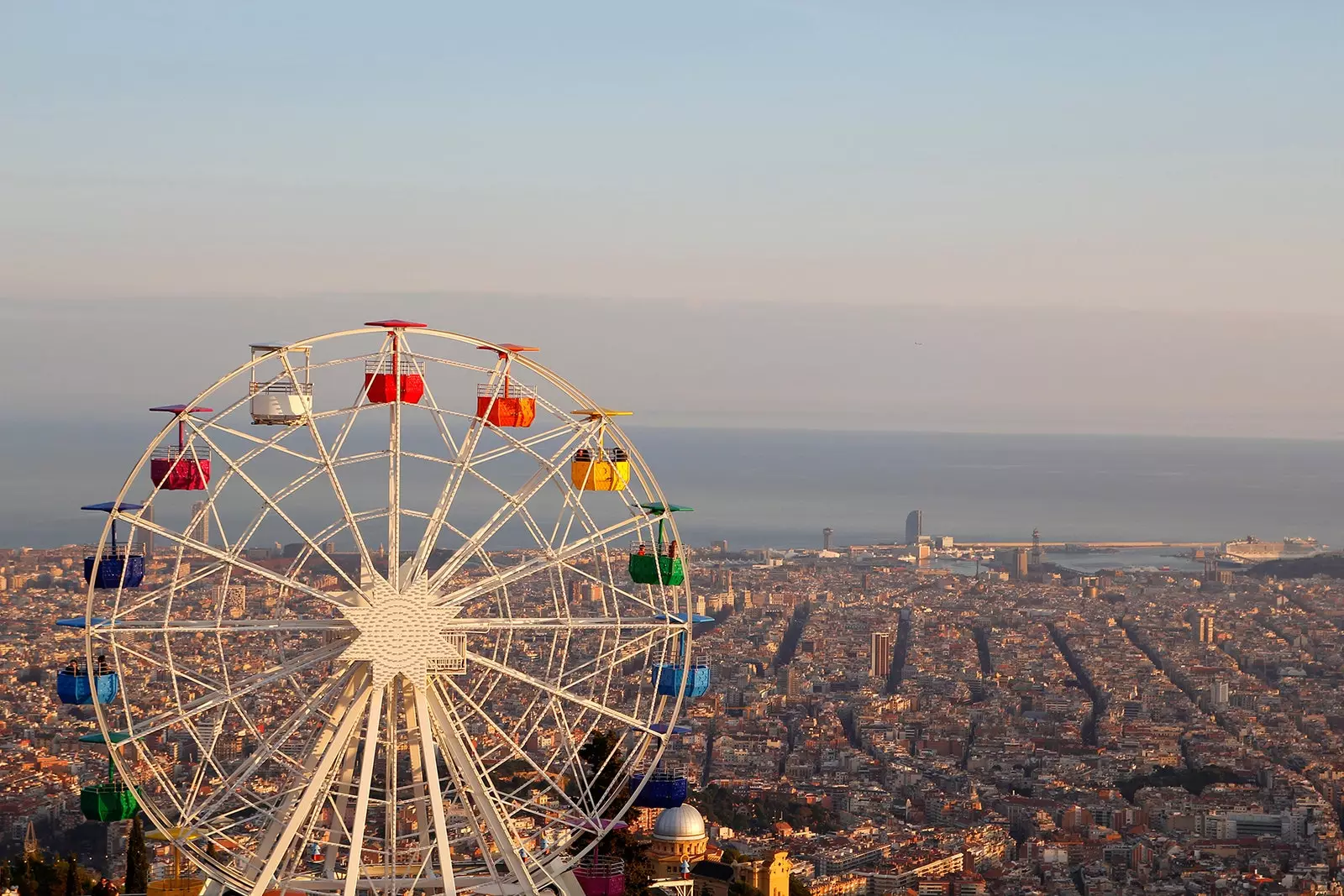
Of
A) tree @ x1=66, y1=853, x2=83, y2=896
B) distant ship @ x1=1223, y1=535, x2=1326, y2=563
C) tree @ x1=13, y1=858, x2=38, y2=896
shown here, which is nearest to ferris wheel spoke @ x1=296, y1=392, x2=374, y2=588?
tree @ x1=66, y1=853, x2=83, y2=896

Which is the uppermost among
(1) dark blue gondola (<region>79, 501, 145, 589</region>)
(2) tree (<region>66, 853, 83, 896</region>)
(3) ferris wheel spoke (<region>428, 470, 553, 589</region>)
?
(3) ferris wheel spoke (<region>428, 470, 553, 589</region>)

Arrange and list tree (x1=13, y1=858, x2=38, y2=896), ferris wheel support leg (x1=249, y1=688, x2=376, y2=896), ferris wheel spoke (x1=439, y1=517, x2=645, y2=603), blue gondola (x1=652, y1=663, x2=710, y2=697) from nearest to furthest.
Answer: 1. ferris wheel support leg (x1=249, y1=688, x2=376, y2=896)
2. ferris wheel spoke (x1=439, y1=517, x2=645, y2=603)
3. blue gondola (x1=652, y1=663, x2=710, y2=697)
4. tree (x1=13, y1=858, x2=38, y2=896)

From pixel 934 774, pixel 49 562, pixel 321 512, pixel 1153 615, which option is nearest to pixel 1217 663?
pixel 1153 615

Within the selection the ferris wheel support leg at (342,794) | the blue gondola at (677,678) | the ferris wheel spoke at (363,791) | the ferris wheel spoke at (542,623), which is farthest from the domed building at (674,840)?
the ferris wheel spoke at (363,791)

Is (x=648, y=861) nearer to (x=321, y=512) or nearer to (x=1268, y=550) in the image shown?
(x=321, y=512)

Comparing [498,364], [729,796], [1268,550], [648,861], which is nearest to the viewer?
[498,364]

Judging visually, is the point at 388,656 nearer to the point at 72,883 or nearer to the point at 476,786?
the point at 476,786

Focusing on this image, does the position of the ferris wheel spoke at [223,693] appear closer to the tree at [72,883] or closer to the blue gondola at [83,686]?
the blue gondola at [83,686]

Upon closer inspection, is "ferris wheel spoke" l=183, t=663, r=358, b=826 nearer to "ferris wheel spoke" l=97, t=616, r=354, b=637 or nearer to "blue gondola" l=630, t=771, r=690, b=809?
"ferris wheel spoke" l=97, t=616, r=354, b=637
